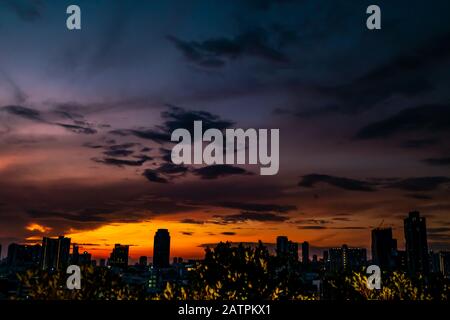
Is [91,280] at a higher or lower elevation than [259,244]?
lower

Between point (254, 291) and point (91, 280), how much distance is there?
14824mm

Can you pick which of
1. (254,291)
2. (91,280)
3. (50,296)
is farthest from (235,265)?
(50,296)

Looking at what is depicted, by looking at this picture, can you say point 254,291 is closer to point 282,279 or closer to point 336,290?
point 282,279

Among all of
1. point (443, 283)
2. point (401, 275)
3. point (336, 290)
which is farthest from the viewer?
point (336, 290)
